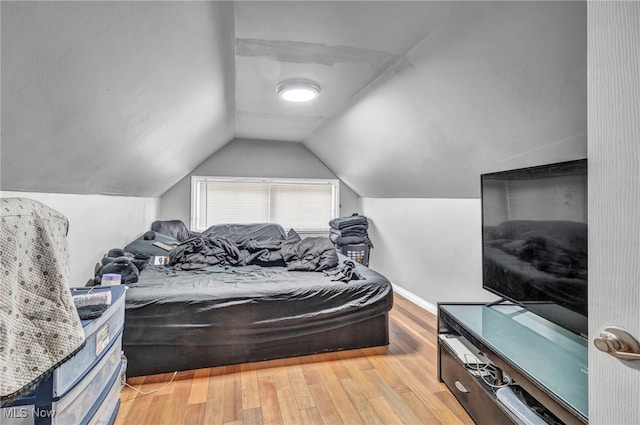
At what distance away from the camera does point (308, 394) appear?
6.01ft

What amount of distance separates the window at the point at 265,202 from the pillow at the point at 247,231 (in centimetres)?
45

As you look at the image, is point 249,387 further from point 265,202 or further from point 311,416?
point 265,202

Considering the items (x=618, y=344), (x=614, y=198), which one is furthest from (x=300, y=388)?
(x=614, y=198)

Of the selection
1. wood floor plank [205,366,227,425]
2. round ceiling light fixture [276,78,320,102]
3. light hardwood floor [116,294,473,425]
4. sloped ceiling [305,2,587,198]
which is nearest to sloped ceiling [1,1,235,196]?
round ceiling light fixture [276,78,320,102]

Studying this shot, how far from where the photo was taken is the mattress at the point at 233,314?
197 centimetres

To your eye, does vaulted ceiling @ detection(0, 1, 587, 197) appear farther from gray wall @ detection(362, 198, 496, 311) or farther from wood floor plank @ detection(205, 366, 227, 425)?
wood floor plank @ detection(205, 366, 227, 425)

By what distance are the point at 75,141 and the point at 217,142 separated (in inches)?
104

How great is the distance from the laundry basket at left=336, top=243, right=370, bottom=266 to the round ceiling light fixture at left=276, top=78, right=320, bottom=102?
7.66 feet

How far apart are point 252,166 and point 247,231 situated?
1129 millimetres

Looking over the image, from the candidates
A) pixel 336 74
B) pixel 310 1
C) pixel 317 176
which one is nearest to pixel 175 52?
pixel 310 1

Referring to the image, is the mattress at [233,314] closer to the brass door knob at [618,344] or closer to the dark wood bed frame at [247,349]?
the dark wood bed frame at [247,349]

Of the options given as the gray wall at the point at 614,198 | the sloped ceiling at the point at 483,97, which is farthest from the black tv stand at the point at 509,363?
the sloped ceiling at the point at 483,97

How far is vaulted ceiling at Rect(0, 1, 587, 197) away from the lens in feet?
3.45

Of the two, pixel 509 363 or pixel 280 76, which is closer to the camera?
pixel 509 363
